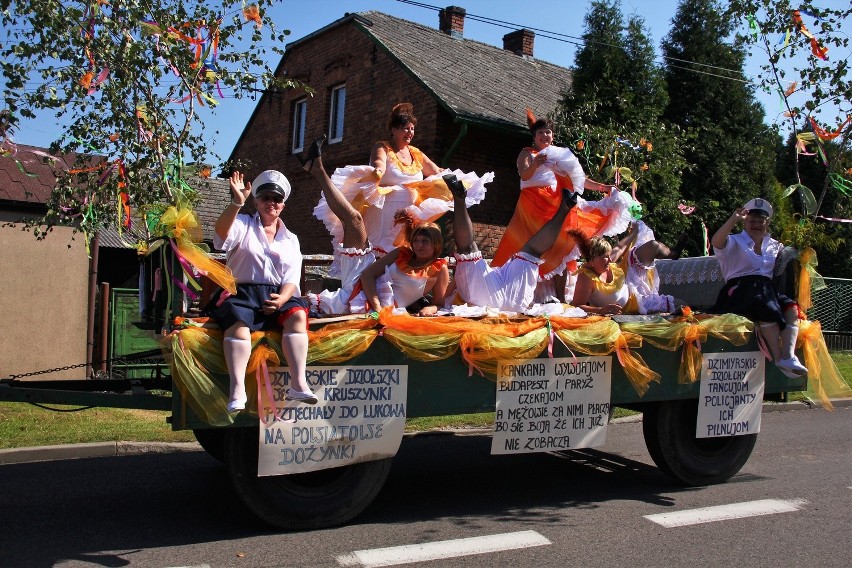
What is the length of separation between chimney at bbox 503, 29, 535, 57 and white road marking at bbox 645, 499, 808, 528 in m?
15.6

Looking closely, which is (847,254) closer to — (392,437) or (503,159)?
(503,159)

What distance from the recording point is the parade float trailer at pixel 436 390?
13.5 ft

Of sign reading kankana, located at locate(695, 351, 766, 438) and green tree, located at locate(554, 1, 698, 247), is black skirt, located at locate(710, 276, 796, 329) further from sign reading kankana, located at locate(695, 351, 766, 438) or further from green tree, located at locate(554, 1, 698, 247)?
green tree, located at locate(554, 1, 698, 247)

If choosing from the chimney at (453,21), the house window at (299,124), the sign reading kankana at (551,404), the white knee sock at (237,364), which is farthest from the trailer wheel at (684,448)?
the chimney at (453,21)

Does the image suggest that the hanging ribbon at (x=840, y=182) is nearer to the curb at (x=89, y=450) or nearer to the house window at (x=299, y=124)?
the curb at (x=89, y=450)

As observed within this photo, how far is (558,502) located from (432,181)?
2530 mm

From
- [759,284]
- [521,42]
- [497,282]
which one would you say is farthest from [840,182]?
[521,42]

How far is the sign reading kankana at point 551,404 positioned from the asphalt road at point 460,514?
46 centimetres

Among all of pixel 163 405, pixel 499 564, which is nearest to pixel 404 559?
pixel 499 564

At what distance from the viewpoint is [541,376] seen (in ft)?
16.1

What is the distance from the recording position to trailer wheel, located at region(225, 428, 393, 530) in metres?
4.23

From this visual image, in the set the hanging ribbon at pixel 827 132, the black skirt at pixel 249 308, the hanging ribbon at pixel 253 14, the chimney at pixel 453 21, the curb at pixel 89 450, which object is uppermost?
the chimney at pixel 453 21

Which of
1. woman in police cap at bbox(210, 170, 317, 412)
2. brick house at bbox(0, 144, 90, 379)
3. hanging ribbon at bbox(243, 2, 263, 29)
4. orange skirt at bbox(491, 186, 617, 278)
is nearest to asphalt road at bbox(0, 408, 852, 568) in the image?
woman in police cap at bbox(210, 170, 317, 412)

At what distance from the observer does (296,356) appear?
4016mm
